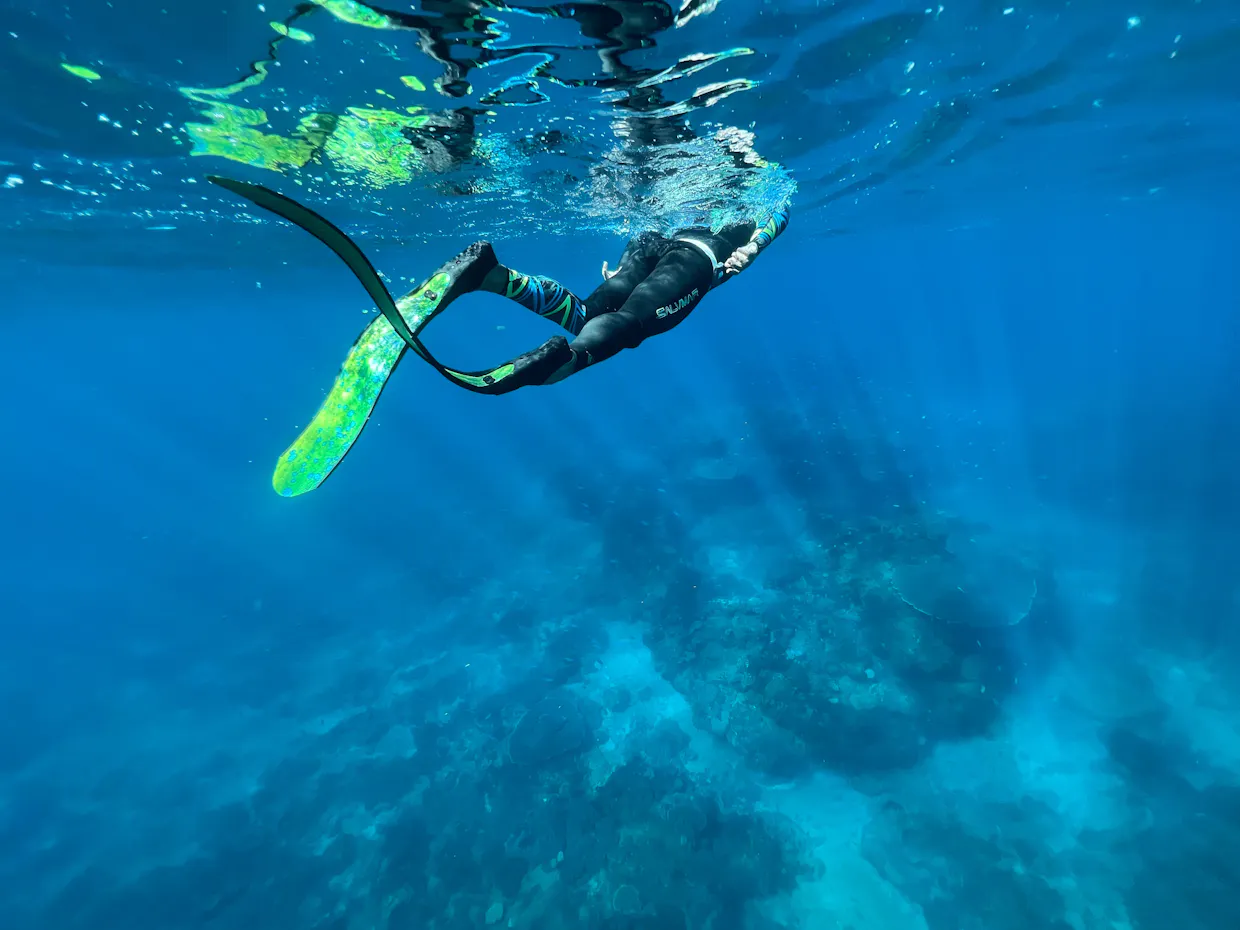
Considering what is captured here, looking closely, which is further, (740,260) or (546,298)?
(740,260)

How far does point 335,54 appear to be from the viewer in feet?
26.0

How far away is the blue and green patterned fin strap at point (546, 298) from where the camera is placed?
17.3 feet

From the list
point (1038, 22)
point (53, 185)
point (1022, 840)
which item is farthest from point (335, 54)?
point (1022, 840)

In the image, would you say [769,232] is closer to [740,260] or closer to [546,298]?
[740,260]

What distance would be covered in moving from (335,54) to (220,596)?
83.8 feet

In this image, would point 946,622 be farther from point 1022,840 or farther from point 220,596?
point 220,596

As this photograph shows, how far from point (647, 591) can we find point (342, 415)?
13.9 m

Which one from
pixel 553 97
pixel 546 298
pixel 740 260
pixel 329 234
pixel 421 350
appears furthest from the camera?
pixel 553 97

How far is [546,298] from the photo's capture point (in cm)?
573

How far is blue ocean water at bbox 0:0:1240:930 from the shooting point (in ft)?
29.1

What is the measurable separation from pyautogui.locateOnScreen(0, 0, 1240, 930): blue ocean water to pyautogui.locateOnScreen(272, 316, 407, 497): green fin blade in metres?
5.06

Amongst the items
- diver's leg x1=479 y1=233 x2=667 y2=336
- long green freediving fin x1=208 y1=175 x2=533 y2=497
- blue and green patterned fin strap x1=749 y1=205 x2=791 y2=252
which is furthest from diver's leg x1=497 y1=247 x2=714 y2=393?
blue and green patterned fin strap x1=749 y1=205 x2=791 y2=252

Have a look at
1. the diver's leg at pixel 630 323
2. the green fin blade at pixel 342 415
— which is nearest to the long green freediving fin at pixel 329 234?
the green fin blade at pixel 342 415

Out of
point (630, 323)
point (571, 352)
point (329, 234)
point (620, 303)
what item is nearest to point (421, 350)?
point (329, 234)
